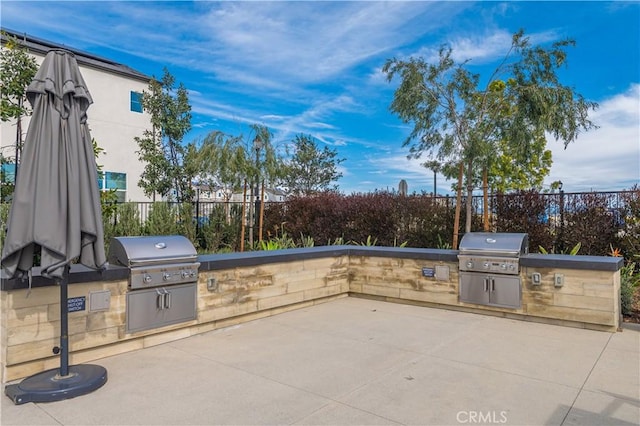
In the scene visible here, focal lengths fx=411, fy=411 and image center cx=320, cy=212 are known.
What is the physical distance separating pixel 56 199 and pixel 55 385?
1.44 meters

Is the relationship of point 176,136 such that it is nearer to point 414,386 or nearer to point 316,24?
point 316,24

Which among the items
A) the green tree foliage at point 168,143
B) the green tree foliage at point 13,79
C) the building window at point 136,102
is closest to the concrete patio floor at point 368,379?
the green tree foliage at point 13,79

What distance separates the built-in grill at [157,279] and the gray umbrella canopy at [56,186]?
3.25 ft

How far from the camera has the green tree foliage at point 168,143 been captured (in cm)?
1642

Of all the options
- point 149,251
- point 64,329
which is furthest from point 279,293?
point 64,329

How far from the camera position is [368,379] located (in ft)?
11.4

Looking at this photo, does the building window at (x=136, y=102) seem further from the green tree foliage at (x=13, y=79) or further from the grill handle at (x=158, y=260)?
the grill handle at (x=158, y=260)

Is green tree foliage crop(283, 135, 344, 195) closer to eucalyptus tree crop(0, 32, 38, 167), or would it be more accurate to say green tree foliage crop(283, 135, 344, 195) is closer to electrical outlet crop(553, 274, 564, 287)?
eucalyptus tree crop(0, 32, 38, 167)

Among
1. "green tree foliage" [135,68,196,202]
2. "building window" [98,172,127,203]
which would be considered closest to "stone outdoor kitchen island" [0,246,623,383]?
"green tree foliage" [135,68,196,202]

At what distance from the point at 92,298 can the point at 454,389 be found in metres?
3.32

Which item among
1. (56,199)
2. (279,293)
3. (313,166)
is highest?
(313,166)

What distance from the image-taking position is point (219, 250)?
38.3ft

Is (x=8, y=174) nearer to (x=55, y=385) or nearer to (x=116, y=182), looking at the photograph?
(x=116, y=182)

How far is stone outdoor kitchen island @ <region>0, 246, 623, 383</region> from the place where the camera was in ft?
11.5
